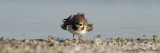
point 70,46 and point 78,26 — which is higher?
point 78,26

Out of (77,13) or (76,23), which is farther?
(77,13)

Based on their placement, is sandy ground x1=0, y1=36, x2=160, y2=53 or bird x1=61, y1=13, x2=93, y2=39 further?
bird x1=61, y1=13, x2=93, y2=39

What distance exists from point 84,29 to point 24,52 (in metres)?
9.99

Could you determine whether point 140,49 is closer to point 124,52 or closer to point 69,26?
point 124,52

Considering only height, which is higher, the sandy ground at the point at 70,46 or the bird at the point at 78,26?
the bird at the point at 78,26

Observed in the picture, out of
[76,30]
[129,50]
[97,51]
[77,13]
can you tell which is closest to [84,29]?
[76,30]

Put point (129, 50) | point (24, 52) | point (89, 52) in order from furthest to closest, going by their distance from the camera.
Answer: point (129, 50), point (89, 52), point (24, 52)

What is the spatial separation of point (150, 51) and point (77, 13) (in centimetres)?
604

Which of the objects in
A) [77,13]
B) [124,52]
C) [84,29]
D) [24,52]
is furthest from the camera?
[77,13]

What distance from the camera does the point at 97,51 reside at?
24.6 feet

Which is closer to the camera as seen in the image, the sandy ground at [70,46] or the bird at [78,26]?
the sandy ground at [70,46]

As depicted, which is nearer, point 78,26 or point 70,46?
point 70,46

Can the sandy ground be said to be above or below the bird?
below

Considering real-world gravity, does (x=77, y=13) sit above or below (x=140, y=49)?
above
